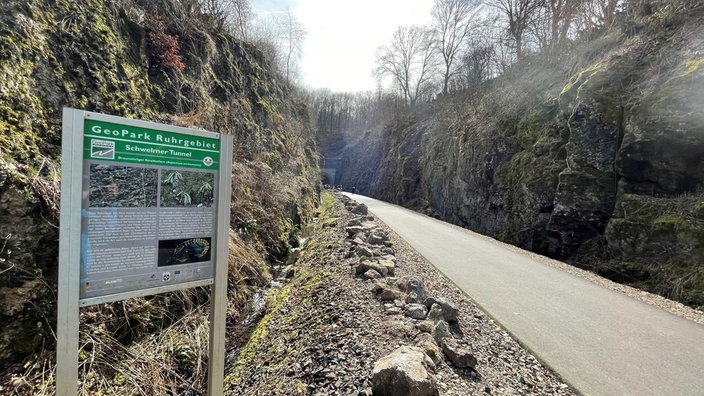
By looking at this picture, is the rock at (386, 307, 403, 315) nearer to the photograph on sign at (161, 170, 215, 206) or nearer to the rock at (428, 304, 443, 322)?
the rock at (428, 304, 443, 322)

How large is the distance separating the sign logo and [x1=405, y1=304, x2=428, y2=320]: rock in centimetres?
338

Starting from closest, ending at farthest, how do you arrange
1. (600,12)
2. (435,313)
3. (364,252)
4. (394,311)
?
(435,313)
(394,311)
(364,252)
(600,12)

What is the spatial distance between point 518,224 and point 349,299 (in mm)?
10647

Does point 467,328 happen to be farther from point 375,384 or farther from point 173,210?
point 173,210

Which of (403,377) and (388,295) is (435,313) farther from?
(403,377)

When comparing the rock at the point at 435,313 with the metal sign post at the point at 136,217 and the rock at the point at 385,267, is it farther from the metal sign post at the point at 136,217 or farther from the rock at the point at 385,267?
the metal sign post at the point at 136,217

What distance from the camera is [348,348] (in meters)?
3.28

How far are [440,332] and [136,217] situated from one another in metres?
2.97

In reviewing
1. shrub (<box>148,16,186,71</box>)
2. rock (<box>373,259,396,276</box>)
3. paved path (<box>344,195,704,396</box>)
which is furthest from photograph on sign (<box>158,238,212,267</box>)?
shrub (<box>148,16,186,71</box>)

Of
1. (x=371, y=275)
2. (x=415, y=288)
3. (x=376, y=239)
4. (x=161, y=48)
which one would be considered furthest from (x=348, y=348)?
(x=161, y=48)

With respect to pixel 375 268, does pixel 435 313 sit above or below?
below

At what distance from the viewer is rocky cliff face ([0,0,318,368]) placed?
3098 millimetres

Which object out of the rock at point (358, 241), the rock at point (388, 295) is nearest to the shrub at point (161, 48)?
the rock at point (358, 241)

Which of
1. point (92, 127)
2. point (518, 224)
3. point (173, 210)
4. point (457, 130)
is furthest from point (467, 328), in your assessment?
point (457, 130)
